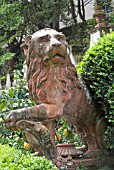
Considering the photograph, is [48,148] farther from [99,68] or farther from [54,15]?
[54,15]

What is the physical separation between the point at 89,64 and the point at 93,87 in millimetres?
272

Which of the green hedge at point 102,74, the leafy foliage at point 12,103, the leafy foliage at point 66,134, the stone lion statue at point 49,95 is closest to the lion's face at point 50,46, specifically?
the stone lion statue at point 49,95

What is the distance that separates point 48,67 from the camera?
3.00 meters

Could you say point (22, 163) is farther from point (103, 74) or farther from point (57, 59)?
point (103, 74)

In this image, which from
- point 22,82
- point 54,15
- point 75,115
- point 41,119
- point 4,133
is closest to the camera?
point 41,119

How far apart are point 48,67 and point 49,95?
0.27m

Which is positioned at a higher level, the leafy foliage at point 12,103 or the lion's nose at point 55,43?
the lion's nose at point 55,43

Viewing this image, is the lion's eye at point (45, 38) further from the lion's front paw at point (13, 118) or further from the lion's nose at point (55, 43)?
the lion's front paw at point (13, 118)

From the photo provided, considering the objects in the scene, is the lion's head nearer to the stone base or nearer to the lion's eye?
the lion's eye

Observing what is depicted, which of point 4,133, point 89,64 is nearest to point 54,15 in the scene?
point 4,133

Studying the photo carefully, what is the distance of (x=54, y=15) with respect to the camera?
12.7 metres

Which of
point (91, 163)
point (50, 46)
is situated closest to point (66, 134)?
point (91, 163)

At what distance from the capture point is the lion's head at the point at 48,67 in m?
2.95

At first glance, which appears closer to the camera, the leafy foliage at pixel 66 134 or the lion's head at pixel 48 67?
the lion's head at pixel 48 67
